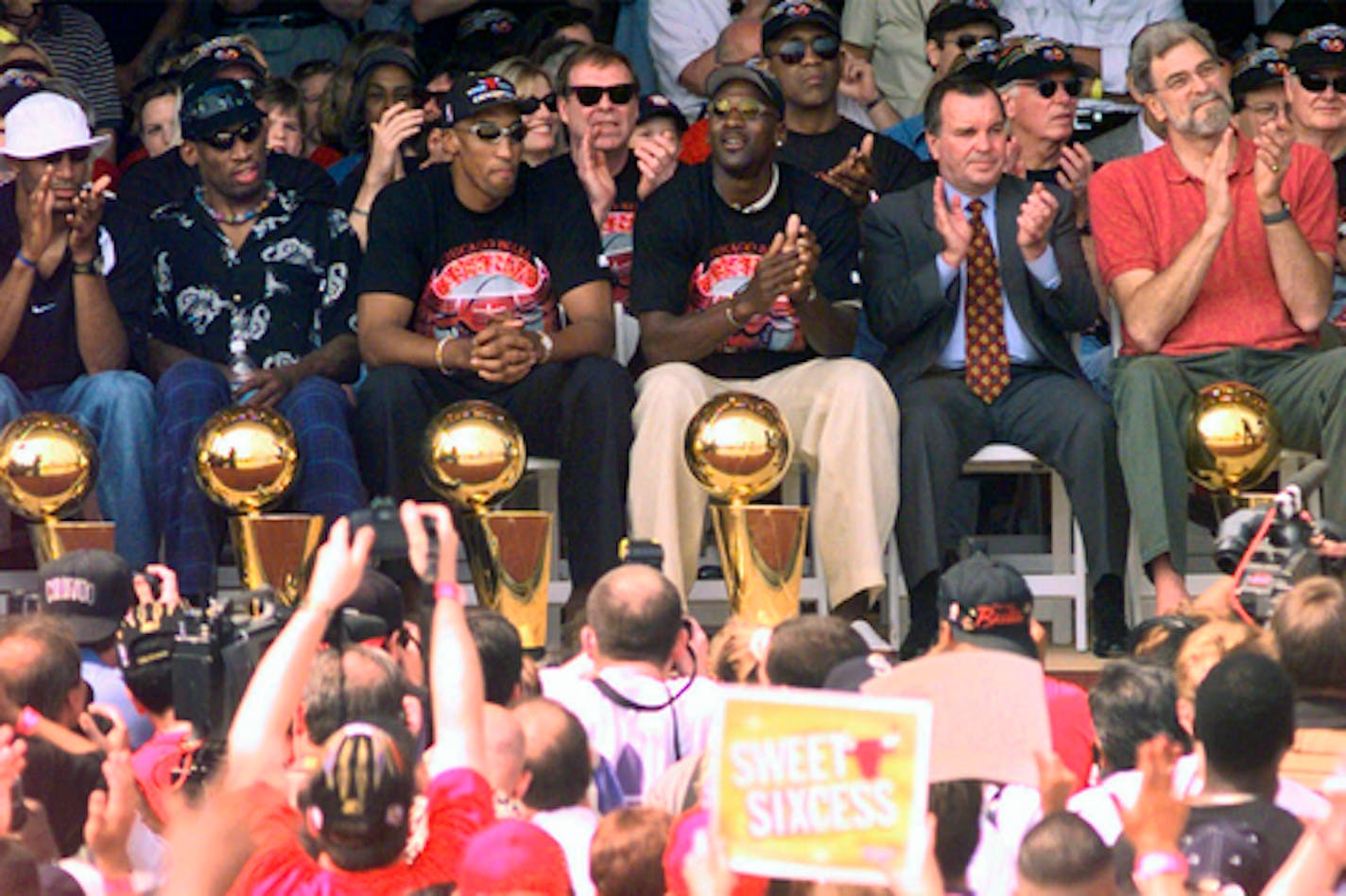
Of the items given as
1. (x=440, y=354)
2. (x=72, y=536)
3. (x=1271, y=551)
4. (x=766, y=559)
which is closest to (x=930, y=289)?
(x=766, y=559)

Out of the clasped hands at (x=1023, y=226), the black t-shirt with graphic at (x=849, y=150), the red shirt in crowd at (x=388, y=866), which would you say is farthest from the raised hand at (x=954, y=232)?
the red shirt in crowd at (x=388, y=866)

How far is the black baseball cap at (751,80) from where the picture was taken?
8.23 metres

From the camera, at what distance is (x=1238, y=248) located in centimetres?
832

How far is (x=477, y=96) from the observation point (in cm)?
809

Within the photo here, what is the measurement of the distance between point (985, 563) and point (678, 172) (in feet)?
8.93

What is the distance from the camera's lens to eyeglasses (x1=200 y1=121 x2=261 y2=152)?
26.9ft

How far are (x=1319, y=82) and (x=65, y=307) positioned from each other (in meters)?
4.19

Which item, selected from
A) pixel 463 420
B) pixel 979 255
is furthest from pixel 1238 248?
A: pixel 463 420

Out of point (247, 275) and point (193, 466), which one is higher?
point (247, 275)

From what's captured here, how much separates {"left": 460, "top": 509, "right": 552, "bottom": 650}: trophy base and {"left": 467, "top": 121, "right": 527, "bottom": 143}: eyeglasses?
3.89 feet

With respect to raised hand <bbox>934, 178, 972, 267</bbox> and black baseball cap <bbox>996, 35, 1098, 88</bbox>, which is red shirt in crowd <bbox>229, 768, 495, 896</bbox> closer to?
raised hand <bbox>934, 178, 972, 267</bbox>

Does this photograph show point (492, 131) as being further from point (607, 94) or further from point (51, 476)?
point (51, 476)

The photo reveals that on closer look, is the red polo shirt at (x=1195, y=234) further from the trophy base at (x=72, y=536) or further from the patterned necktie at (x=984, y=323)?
the trophy base at (x=72, y=536)

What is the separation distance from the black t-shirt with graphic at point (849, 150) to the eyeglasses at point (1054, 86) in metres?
0.45
